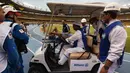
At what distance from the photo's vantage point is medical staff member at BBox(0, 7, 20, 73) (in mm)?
2832

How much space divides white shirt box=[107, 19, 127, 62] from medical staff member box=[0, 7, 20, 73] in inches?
57.8

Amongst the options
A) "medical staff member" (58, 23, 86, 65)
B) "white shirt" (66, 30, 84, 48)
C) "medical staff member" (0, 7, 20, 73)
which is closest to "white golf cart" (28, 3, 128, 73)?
"medical staff member" (58, 23, 86, 65)

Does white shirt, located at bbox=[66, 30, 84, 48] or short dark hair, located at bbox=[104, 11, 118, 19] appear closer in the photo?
short dark hair, located at bbox=[104, 11, 118, 19]

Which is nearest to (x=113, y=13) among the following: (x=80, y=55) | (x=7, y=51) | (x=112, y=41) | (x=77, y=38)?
(x=112, y=41)

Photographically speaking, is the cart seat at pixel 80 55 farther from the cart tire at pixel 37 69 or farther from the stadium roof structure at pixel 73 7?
the stadium roof structure at pixel 73 7

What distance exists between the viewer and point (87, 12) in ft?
28.5

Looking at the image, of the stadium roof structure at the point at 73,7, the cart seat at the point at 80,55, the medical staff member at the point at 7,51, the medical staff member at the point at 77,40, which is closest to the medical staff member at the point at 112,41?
the medical staff member at the point at 7,51

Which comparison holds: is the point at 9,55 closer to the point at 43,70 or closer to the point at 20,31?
the point at 20,31

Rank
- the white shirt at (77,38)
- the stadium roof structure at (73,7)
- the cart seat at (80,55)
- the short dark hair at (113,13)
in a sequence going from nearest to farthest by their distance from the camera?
1. the short dark hair at (113,13)
2. the stadium roof structure at (73,7)
3. the cart seat at (80,55)
4. the white shirt at (77,38)

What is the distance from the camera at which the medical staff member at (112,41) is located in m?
3.73

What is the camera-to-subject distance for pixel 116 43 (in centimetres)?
Result: 377

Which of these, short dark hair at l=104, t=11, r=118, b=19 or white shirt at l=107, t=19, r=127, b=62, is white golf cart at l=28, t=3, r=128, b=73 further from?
white shirt at l=107, t=19, r=127, b=62

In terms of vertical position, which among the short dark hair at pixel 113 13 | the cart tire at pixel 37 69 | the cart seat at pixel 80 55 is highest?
the short dark hair at pixel 113 13

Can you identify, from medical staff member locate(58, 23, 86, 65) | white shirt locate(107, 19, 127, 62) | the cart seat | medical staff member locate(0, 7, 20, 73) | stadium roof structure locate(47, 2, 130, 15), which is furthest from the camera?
medical staff member locate(58, 23, 86, 65)
